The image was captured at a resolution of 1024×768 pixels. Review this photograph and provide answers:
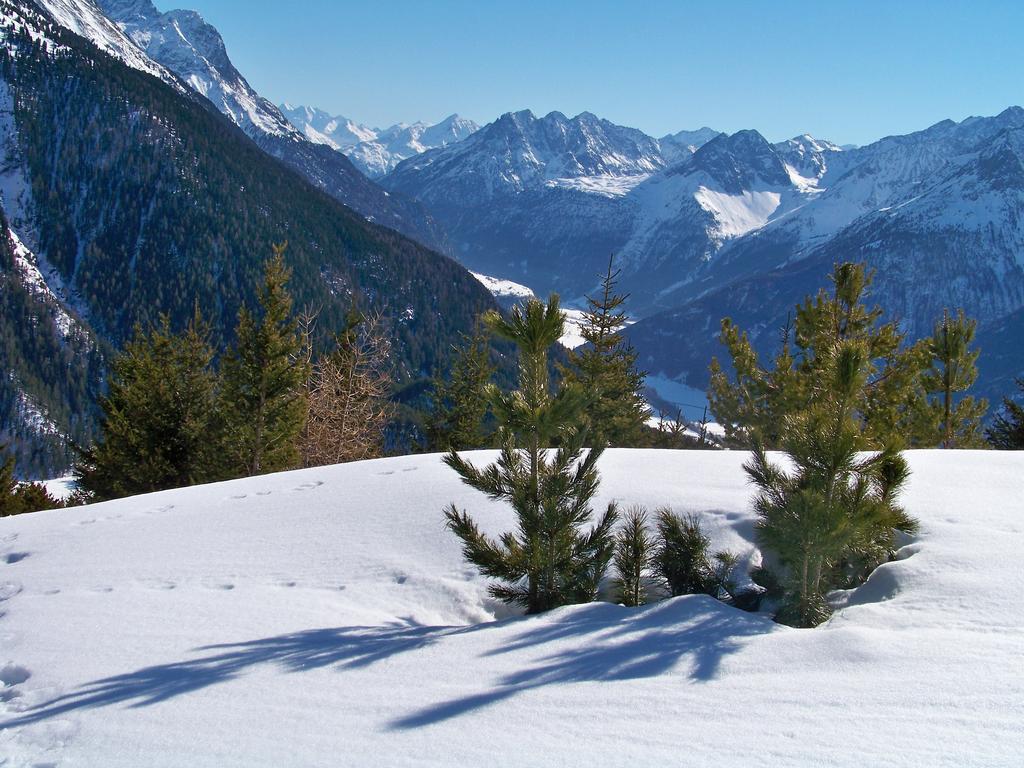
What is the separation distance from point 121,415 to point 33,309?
590 feet

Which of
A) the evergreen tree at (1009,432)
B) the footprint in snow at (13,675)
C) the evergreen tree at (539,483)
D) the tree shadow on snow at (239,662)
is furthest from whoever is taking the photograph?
the evergreen tree at (1009,432)

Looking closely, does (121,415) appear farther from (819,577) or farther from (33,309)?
(33,309)

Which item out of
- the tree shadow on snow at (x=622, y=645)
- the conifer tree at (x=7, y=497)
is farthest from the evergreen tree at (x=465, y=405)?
the tree shadow on snow at (x=622, y=645)

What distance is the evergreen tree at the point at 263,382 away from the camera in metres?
21.5

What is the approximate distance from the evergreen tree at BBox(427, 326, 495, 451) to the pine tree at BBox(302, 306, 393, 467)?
8.76 feet

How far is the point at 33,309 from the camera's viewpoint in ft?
540

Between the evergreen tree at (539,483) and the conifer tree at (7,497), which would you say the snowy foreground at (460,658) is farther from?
the conifer tree at (7,497)

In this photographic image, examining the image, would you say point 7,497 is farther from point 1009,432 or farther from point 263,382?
point 1009,432

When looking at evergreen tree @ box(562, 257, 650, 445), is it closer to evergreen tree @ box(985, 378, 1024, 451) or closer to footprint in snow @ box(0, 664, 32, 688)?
evergreen tree @ box(985, 378, 1024, 451)

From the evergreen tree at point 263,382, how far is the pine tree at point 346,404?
3611 mm

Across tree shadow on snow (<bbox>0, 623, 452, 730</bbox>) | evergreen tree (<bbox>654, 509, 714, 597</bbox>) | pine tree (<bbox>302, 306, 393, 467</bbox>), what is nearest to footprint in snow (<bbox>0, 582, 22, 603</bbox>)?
tree shadow on snow (<bbox>0, 623, 452, 730</bbox>)

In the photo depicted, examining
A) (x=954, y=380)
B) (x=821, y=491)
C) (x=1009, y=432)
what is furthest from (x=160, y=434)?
(x=1009, y=432)

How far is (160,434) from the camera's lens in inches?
888

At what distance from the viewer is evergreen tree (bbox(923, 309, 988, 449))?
21.2 metres
